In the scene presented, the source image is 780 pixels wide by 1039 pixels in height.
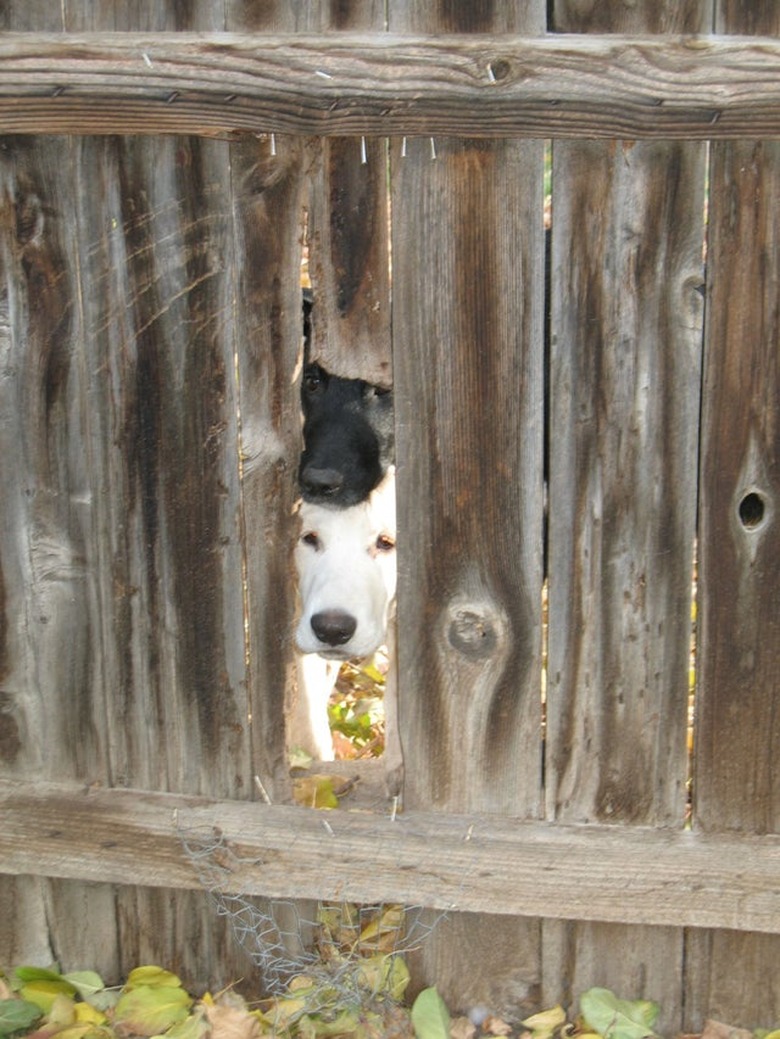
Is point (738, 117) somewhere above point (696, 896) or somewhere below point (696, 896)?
above

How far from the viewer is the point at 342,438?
13.5 ft

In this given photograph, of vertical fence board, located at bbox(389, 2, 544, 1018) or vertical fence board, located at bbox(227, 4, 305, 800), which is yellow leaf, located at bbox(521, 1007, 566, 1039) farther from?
vertical fence board, located at bbox(227, 4, 305, 800)

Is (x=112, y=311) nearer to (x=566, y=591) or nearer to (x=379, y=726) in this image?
(x=566, y=591)

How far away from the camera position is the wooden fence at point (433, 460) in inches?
115

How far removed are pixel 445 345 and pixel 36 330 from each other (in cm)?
100

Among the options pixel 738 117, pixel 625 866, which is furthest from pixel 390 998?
pixel 738 117

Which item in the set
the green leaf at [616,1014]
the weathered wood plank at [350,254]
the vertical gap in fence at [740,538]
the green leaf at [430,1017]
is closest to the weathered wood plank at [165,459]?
the weathered wood plank at [350,254]

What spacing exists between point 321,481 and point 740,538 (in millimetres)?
1371

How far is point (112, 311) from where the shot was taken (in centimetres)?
320

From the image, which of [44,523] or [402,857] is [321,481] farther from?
[402,857]

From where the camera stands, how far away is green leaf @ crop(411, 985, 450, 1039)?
3.48 m

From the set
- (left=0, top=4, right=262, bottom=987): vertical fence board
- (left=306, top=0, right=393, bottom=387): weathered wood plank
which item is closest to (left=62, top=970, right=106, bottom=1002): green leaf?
(left=0, top=4, right=262, bottom=987): vertical fence board

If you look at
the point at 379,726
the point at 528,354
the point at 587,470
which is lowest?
the point at 379,726

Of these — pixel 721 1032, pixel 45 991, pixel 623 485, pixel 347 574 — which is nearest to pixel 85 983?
pixel 45 991
